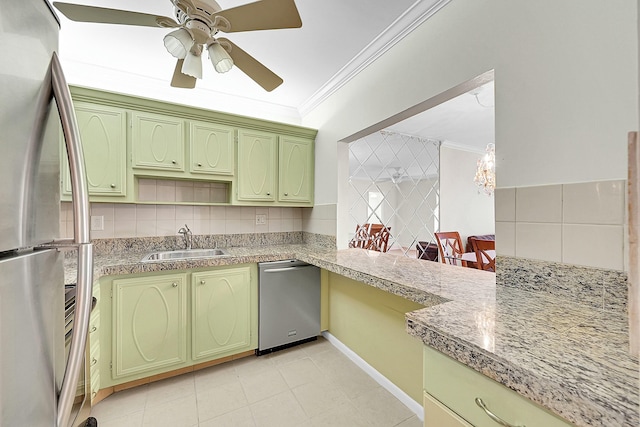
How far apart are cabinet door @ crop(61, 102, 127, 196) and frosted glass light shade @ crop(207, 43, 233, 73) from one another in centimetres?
109

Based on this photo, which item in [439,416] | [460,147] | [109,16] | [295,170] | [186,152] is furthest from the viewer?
[460,147]

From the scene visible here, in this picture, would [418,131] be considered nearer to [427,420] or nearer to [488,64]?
[488,64]

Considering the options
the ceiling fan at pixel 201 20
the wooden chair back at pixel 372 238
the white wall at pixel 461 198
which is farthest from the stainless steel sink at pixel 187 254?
the white wall at pixel 461 198

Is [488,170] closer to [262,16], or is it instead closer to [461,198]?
[461,198]

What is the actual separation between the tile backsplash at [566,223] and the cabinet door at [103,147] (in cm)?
249

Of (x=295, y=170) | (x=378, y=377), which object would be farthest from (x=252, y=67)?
(x=378, y=377)

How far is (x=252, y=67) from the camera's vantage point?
1584 millimetres

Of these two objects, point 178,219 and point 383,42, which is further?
point 178,219

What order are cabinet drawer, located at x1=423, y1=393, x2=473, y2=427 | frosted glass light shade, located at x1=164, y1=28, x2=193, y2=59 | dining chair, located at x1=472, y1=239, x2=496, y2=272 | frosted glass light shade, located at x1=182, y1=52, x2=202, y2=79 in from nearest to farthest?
cabinet drawer, located at x1=423, y1=393, x2=473, y2=427 < frosted glass light shade, located at x1=164, y1=28, x2=193, y2=59 < frosted glass light shade, located at x1=182, y1=52, x2=202, y2=79 < dining chair, located at x1=472, y1=239, x2=496, y2=272

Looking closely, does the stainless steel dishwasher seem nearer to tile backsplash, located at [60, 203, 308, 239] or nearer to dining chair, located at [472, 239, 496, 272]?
tile backsplash, located at [60, 203, 308, 239]

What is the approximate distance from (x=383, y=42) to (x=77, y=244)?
→ 2.03m

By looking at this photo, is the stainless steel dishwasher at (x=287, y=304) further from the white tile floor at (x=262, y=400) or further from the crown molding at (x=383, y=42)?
the crown molding at (x=383, y=42)

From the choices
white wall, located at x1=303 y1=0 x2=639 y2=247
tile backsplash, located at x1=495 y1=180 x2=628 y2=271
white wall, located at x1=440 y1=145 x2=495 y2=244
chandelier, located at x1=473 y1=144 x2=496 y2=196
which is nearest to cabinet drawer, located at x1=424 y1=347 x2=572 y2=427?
tile backsplash, located at x1=495 y1=180 x2=628 y2=271

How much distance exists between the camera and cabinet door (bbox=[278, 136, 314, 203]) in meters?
2.70
